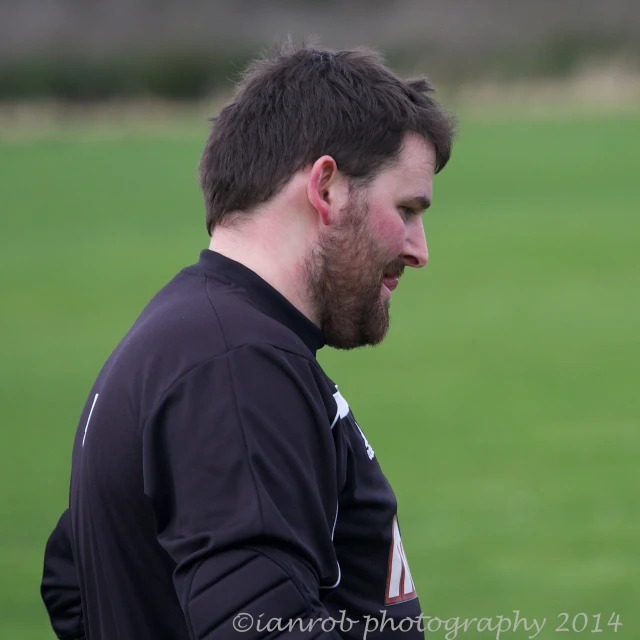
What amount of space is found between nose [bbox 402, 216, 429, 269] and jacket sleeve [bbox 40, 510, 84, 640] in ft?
2.85

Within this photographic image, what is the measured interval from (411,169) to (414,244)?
0.49 ft

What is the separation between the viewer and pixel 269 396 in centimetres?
167

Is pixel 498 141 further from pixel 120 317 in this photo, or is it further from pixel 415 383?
pixel 415 383

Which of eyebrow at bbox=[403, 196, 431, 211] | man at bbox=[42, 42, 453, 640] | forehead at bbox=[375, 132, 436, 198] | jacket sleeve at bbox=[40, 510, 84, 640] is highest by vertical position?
forehead at bbox=[375, 132, 436, 198]

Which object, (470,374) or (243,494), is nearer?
(243,494)

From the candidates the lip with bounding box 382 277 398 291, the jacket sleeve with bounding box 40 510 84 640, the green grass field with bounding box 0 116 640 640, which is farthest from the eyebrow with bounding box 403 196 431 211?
the green grass field with bounding box 0 116 640 640

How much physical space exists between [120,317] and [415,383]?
13.6 ft

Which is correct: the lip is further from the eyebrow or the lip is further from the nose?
the eyebrow

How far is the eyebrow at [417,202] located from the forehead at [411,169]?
0.04 ft

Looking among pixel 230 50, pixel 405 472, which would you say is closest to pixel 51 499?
pixel 405 472

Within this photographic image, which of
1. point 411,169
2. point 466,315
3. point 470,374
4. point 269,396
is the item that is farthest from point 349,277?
point 466,315

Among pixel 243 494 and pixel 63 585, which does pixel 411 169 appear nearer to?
pixel 243 494

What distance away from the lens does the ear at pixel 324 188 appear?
6.23ft

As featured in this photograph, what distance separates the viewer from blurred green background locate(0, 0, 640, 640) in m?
5.91
